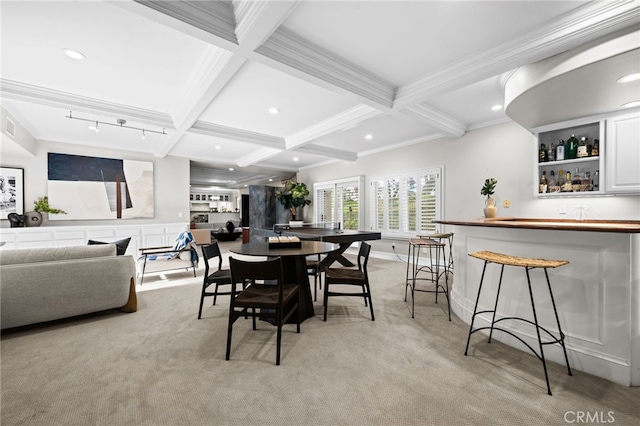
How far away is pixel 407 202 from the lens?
5.72 meters

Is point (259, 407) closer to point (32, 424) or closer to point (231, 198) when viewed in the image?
point (32, 424)

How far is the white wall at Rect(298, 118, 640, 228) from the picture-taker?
336 cm

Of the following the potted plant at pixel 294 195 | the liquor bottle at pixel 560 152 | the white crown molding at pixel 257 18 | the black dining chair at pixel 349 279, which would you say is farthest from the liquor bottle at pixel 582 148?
the potted plant at pixel 294 195

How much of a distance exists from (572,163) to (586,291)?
248 cm

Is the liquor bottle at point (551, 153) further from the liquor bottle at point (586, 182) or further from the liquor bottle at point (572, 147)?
the liquor bottle at point (586, 182)

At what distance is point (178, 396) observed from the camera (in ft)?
5.31

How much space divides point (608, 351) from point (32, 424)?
3637 millimetres

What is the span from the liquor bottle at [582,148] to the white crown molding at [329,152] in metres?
4.39

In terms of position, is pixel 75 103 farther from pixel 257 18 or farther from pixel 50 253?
pixel 257 18

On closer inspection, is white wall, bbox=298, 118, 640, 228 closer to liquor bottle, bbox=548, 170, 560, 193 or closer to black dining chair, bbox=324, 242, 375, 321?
liquor bottle, bbox=548, 170, 560, 193

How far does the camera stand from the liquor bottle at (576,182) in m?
3.33

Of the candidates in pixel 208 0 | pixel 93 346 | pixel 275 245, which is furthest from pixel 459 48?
pixel 93 346

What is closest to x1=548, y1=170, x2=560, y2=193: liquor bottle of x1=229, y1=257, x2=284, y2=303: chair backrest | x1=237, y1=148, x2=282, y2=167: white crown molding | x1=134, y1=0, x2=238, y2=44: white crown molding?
x1=229, y1=257, x2=284, y2=303: chair backrest

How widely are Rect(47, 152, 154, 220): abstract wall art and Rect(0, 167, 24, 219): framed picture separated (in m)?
0.40
